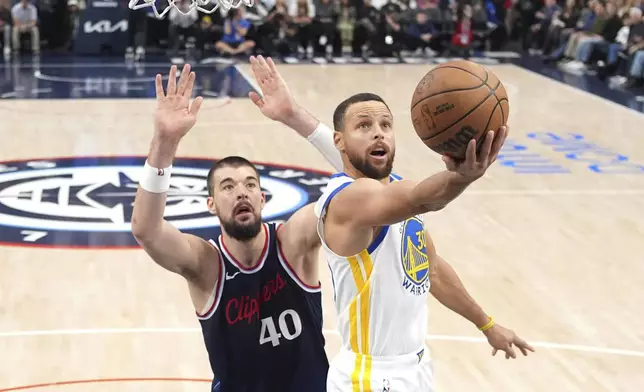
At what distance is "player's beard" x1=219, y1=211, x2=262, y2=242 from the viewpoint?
4.46m

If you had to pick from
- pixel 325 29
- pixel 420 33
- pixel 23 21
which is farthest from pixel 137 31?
pixel 420 33

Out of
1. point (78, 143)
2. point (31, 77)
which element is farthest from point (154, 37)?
point (78, 143)

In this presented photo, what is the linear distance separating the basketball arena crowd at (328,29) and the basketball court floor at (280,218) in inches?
192

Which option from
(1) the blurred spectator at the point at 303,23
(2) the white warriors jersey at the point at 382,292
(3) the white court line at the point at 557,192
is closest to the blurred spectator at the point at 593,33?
(1) the blurred spectator at the point at 303,23

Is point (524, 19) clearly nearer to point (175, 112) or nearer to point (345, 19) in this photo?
point (345, 19)

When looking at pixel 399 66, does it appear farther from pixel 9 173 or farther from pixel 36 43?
pixel 9 173

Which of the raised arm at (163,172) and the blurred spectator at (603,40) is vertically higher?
the raised arm at (163,172)

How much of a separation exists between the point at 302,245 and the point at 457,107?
1.50 metres

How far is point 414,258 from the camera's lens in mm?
4098

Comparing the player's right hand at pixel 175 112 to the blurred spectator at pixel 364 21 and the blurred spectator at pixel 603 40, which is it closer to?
the blurred spectator at pixel 603 40

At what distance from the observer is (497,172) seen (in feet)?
40.3

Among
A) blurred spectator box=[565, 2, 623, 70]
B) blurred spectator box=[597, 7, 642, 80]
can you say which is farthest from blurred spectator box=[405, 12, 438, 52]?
blurred spectator box=[597, 7, 642, 80]

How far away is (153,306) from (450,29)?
17116mm

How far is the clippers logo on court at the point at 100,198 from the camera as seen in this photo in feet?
31.0
